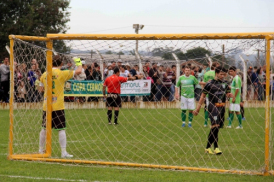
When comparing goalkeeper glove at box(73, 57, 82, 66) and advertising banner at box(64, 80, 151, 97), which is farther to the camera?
advertising banner at box(64, 80, 151, 97)

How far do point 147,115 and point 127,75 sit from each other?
257cm

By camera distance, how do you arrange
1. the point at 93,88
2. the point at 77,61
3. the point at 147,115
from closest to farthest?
the point at 77,61, the point at 147,115, the point at 93,88

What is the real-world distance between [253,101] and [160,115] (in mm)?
3926

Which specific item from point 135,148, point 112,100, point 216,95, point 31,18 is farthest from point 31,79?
point 31,18

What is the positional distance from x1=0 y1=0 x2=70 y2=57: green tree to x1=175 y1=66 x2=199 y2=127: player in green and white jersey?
21901mm

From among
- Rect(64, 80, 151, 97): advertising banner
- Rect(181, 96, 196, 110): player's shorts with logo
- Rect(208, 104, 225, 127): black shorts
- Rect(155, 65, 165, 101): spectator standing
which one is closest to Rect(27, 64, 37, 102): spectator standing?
Rect(155, 65, 165, 101): spectator standing

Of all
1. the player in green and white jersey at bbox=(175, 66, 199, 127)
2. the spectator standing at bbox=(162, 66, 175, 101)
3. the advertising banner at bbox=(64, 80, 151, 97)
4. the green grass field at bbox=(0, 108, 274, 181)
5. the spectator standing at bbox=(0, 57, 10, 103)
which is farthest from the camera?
the spectator standing at bbox=(0, 57, 10, 103)

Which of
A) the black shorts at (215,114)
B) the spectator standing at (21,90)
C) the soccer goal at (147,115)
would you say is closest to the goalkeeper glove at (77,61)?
the soccer goal at (147,115)

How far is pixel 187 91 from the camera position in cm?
1589

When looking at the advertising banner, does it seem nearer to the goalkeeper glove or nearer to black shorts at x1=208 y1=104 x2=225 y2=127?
black shorts at x1=208 y1=104 x2=225 y2=127

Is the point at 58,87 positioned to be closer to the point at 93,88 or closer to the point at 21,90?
the point at 21,90

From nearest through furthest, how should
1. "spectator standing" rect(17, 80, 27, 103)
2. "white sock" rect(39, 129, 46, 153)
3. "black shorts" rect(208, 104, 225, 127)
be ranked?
"white sock" rect(39, 129, 46, 153) → "black shorts" rect(208, 104, 225, 127) → "spectator standing" rect(17, 80, 27, 103)

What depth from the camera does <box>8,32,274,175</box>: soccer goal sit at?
856 centimetres

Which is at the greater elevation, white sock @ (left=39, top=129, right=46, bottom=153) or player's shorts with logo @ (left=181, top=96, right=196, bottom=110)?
player's shorts with logo @ (left=181, top=96, right=196, bottom=110)
